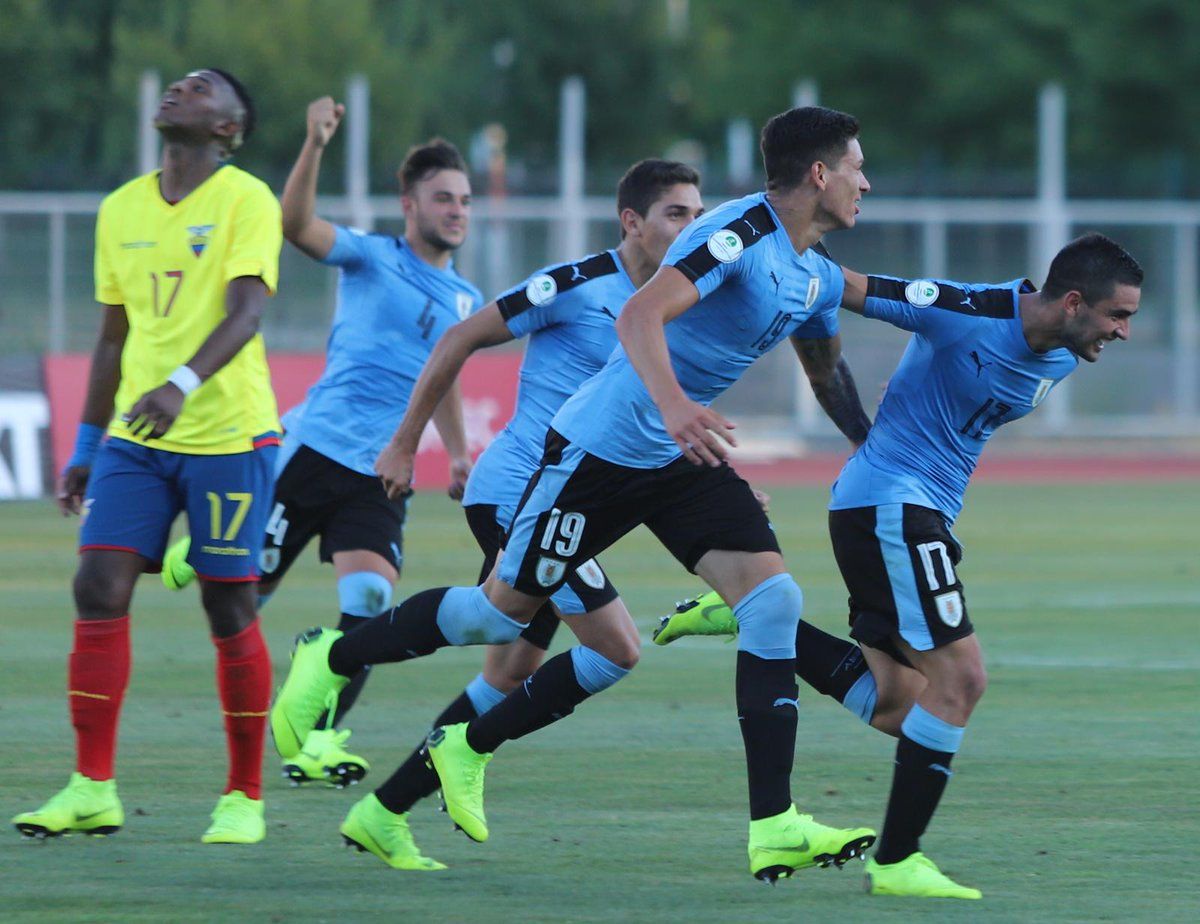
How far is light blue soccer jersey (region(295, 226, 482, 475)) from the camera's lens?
784cm

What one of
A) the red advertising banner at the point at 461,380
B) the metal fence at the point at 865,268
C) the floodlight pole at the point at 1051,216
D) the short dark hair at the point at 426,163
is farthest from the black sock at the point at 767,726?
the floodlight pole at the point at 1051,216

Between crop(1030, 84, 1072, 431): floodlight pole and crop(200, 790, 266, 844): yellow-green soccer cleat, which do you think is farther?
crop(1030, 84, 1072, 431): floodlight pole

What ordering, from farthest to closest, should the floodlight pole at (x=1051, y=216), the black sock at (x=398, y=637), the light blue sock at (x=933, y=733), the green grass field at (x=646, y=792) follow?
the floodlight pole at (x=1051, y=216) < the black sock at (x=398, y=637) < the light blue sock at (x=933, y=733) < the green grass field at (x=646, y=792)

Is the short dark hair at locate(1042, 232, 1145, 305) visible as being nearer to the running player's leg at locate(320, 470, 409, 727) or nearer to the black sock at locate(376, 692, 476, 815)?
the black sock at locate(376, 692, 476, 815)

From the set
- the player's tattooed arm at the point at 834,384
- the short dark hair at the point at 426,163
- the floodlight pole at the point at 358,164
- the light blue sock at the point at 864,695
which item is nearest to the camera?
the player's tattooed arm at the point at 834,384

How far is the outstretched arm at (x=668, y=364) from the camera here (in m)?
5.12

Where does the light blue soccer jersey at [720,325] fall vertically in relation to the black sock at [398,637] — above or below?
above

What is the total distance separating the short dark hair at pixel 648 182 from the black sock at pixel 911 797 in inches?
76.7

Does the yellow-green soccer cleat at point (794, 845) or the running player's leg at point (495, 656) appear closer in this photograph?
the yellow-green soccer cleat at point (794, 845)

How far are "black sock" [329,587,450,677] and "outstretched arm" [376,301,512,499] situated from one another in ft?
1.40

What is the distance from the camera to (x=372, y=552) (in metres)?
7.58

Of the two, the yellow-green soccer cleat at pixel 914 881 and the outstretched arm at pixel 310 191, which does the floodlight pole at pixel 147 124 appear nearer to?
the outstretched arm at pixel 310 191

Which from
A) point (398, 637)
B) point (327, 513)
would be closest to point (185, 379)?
point (398, 637)

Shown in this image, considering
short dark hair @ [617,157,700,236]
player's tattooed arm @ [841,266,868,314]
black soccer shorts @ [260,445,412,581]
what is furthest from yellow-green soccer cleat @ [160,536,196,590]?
player's tattooed arm @ [841,266,868,314]
